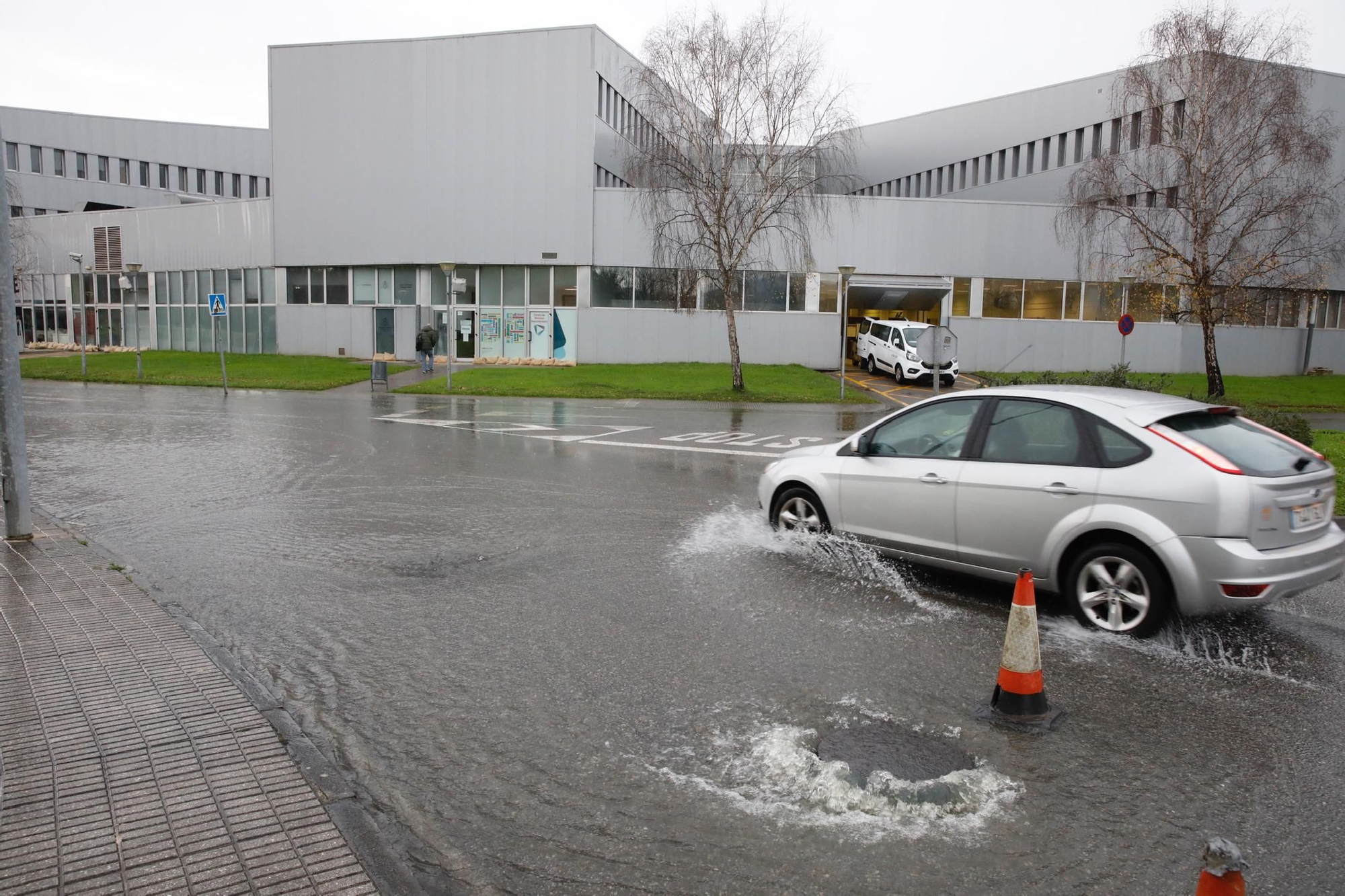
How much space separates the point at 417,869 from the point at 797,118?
1112 inches

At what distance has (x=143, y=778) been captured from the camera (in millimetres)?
3996

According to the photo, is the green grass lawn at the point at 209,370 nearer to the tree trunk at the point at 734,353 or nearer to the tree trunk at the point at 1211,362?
the tree trunk at the point at 734,353

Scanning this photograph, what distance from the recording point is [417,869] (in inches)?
137

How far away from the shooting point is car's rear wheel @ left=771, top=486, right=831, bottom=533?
326 inches

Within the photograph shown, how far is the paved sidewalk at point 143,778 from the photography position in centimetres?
332

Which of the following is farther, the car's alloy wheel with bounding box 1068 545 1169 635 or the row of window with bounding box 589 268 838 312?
the row of window with bounding box 589 268 838 312

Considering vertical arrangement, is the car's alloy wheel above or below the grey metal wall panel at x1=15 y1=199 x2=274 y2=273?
below

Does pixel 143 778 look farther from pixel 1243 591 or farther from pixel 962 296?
pixel 962 296

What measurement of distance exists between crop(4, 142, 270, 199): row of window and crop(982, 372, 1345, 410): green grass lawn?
62800mm

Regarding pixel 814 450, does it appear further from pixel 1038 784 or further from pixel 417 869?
pixel 417 869

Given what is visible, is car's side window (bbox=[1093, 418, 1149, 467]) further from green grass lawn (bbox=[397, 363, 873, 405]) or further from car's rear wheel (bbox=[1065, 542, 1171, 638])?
green grass lawn (bbox=[397, 363, 873, 405])

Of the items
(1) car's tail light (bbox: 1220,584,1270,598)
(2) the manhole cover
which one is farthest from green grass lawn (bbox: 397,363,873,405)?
(2) the manhole cover

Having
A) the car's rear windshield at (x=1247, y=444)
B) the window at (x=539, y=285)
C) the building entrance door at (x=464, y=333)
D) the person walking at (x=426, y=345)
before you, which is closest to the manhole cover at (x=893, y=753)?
the car's rear windshield at (x=1247, y=444)

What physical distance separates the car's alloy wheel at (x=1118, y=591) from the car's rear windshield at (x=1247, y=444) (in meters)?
0.85
